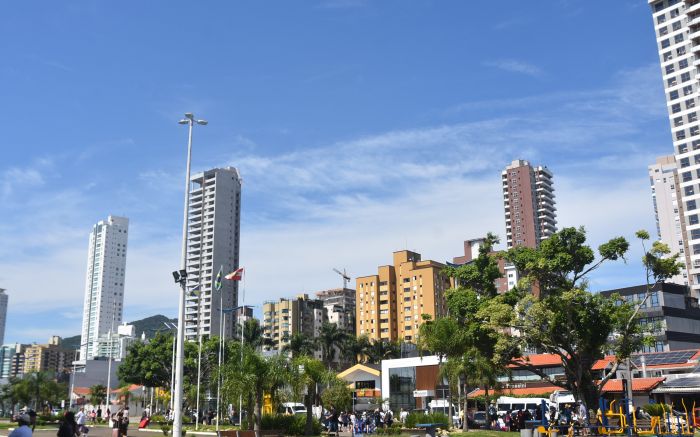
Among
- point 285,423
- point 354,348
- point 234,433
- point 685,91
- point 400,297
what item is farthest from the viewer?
point 400,297

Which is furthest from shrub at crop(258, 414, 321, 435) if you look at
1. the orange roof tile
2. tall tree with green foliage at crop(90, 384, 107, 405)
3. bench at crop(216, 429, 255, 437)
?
tall tree with green foliage at crop(90, 384, 107, 405)

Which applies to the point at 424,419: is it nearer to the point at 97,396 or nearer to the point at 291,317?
the point at 97,396

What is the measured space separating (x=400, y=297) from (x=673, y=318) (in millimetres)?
85949

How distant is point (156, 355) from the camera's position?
83.0m

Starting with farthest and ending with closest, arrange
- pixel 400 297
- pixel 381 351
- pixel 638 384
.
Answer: pixel 400 297, pixel 381 351, pixel 638 384

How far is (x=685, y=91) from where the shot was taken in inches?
4656

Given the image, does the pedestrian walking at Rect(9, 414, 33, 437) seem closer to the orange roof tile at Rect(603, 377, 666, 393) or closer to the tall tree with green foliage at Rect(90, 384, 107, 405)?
the orange roof tile at Rect(603, 377, 666, 393)

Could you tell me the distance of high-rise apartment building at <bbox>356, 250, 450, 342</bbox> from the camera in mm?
159875

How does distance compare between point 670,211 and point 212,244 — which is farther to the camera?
point 212,244

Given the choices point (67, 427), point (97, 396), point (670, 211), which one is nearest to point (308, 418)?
point (67, 427)

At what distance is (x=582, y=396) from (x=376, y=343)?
8959cm

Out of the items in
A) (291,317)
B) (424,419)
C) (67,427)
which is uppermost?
(291,317)

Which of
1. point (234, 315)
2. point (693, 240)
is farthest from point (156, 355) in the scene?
point (234, 315)

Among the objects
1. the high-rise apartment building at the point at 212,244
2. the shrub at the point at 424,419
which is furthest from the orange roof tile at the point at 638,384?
the high-rise apartment building at the point at 212,244
